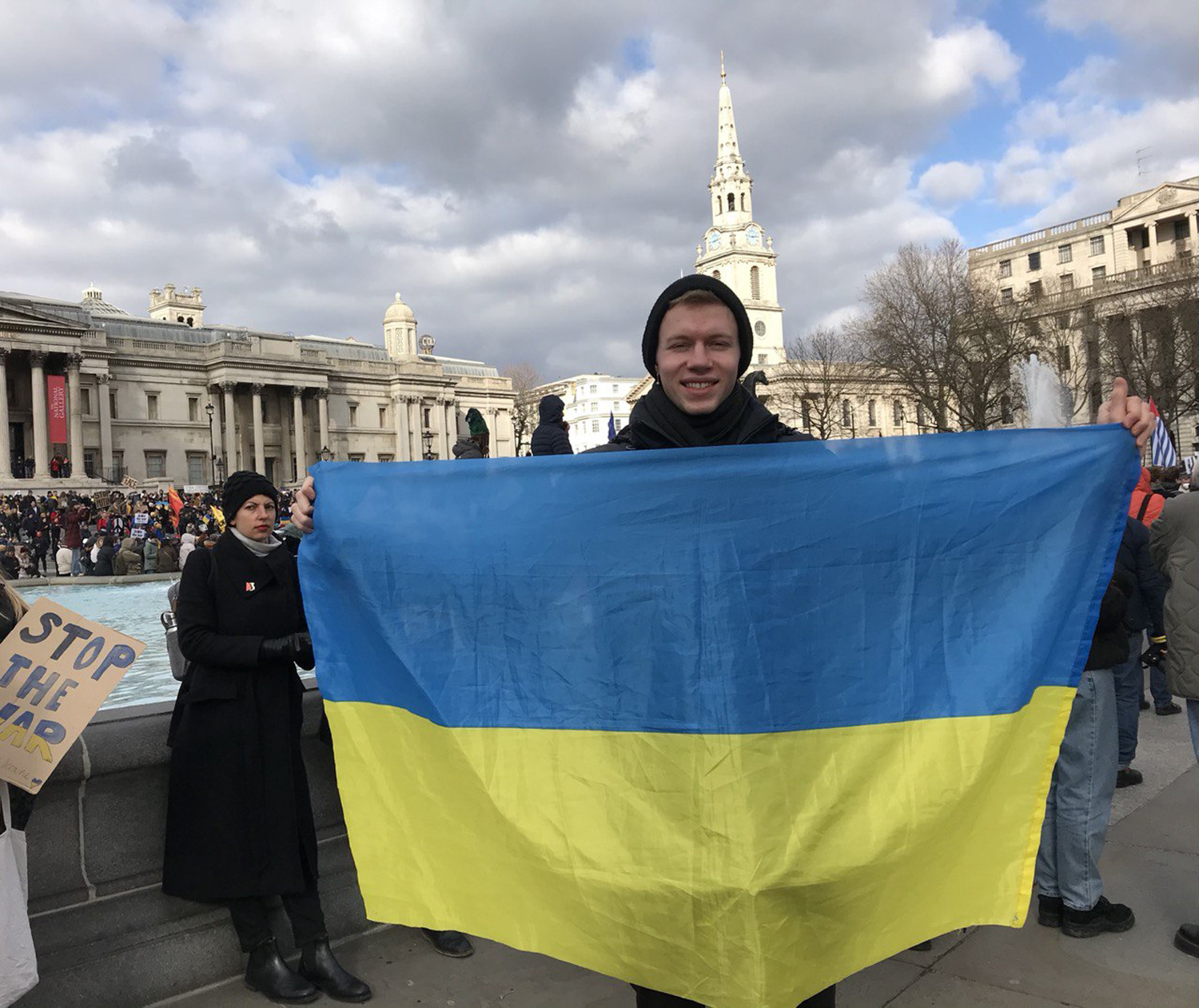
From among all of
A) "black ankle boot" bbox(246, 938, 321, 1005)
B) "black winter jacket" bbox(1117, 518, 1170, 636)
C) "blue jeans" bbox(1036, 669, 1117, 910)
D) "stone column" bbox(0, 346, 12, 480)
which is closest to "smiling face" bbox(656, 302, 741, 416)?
"blue jeans" bbox(1036, 669, 1117, 910)

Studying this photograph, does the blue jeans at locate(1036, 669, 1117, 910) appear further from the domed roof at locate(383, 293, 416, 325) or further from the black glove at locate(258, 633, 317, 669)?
the domed roof at locate(383, 293, 416, 325)

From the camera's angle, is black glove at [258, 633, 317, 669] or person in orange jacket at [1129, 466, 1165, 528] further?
person in orange jacket at [1129, 466, 1165, 528]

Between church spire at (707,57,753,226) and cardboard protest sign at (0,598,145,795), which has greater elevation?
church spire at (707,57,753,226)

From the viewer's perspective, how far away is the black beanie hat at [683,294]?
2346 mm

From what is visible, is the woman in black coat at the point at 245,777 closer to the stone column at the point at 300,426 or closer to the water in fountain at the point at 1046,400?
the water in fountain at the point at 1046,400

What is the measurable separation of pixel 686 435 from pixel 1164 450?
13574 mm

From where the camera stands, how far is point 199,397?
71.6 meters

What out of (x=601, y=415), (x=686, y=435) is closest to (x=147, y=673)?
(x=686, y=435)

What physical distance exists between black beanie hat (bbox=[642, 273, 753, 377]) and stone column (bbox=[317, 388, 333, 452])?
78.2 m

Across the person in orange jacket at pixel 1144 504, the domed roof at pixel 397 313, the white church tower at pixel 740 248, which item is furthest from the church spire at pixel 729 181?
the person in orange jacket at pixel 1144 504

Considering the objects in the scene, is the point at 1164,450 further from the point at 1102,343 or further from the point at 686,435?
the point at 1102,343

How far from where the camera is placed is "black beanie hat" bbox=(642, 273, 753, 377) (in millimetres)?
2346

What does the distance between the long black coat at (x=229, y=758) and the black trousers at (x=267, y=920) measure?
10 centimetres

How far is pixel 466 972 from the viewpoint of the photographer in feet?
12.7
